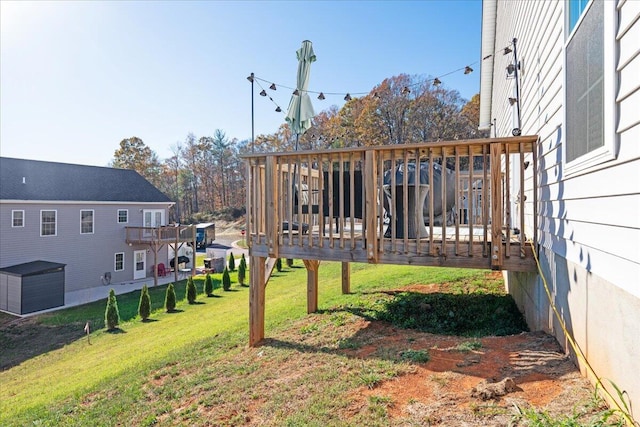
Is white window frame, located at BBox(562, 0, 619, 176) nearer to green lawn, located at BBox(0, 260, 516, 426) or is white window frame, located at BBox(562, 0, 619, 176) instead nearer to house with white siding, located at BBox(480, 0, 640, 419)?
house with white siding, located at BBox(480, 0, 640, 419)

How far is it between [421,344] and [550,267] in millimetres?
1595

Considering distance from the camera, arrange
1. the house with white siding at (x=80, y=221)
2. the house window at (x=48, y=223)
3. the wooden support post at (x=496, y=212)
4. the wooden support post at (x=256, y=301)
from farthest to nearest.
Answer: the house window at (x=48, y=223) → the house with white siding at (x=80, y=221) → the wooden support post at (x=256, y=301) → the wooden support post at (x=496, y=212)

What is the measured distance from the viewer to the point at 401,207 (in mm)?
4938

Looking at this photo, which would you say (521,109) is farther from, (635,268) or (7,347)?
(7,347)

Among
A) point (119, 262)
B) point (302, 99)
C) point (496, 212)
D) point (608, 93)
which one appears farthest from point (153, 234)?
point (608, 93)

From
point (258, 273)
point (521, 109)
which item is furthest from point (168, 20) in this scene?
point (521, 109)

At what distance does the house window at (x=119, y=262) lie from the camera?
1777cm

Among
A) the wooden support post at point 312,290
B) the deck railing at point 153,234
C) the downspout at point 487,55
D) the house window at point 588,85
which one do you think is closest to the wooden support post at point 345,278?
the wooden support post at point 312,290

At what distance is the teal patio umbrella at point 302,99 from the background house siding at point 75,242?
44.1 ft

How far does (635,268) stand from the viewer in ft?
6.15

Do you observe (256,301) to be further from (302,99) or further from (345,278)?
(302,99)

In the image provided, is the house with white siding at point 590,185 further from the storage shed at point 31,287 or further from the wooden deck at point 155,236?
the wooden deck at point 155,236

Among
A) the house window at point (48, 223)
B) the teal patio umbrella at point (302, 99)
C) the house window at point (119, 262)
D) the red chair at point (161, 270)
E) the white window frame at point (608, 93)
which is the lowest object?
the red chair at point (161, 270)

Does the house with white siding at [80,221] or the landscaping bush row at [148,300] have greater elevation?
the house with white siding at [80,221]
